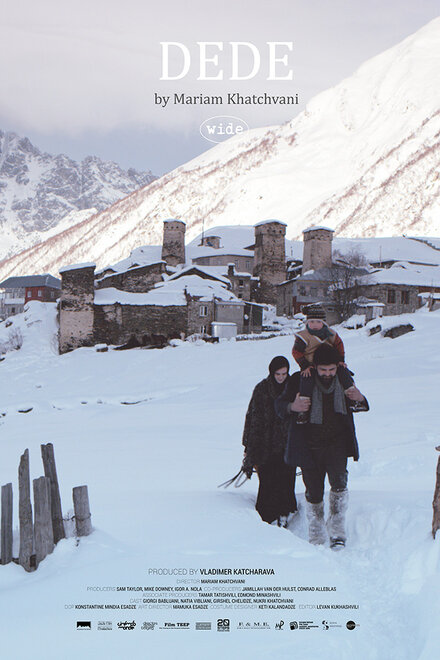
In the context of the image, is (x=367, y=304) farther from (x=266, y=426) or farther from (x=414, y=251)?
(x=266, y=426)

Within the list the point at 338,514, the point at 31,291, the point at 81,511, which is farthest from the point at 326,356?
the point at 31,291

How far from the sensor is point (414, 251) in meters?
65.0

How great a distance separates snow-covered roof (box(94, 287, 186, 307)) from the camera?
129ft

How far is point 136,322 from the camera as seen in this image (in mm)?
39156

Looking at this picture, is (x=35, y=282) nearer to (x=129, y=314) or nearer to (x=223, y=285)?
(x=223, y=285)

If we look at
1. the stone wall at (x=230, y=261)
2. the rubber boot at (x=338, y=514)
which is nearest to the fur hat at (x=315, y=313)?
the rubber boot at (x=338, y=514)

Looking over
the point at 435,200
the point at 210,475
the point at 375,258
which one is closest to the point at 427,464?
the point at 210,475

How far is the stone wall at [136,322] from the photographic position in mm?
39062

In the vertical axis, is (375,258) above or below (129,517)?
above

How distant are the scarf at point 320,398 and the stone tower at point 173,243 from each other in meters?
53.4

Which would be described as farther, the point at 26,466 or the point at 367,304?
the point at 367,304

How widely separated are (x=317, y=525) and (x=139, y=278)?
47338 mm

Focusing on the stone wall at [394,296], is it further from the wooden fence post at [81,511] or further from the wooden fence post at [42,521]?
the wooden fence post at [42,521]

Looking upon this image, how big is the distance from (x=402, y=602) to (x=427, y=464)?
4.15 metres
